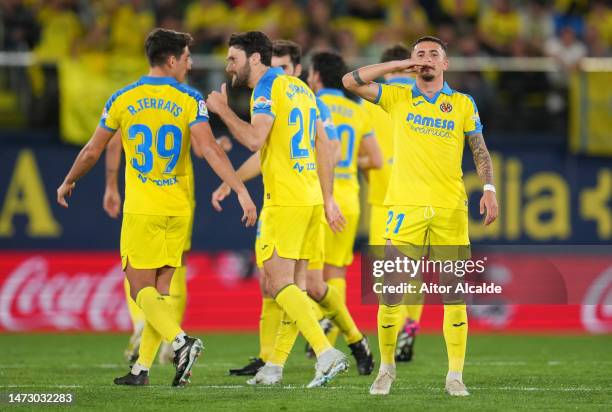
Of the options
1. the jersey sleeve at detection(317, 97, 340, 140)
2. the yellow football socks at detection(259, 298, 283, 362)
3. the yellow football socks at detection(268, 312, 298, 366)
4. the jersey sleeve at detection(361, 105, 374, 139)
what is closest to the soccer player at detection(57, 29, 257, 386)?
the yellow football socks at detection(268, 312, 298, 366)

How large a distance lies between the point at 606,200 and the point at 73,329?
765 cm

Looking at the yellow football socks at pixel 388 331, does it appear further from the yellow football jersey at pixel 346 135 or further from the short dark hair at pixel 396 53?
the short dark hair at pixel 396 53

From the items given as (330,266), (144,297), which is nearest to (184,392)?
(144,297)

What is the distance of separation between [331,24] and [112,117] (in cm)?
1006

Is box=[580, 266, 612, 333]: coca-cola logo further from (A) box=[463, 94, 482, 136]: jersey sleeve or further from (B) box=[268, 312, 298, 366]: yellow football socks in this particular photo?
(A) box=[463, 94, 482, 136]: jersey sleeve

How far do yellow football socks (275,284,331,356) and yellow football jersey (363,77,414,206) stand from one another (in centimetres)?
335

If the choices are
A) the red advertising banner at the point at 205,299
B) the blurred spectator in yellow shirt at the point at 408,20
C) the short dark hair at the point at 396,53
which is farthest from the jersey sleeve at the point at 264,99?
the blurred spectator in yellow shirt at the point at 408,20

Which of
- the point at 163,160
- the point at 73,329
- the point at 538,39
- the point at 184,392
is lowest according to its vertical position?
the point at 73,329

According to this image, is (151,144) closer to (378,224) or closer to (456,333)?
(456,333)

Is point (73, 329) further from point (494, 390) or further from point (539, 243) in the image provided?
point (494, 390)

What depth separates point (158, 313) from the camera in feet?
29.1

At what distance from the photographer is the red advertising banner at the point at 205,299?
16438 mm

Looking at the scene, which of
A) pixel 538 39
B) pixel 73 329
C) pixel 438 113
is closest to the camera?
pixel 438 113

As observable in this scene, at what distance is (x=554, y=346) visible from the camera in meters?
13.9
